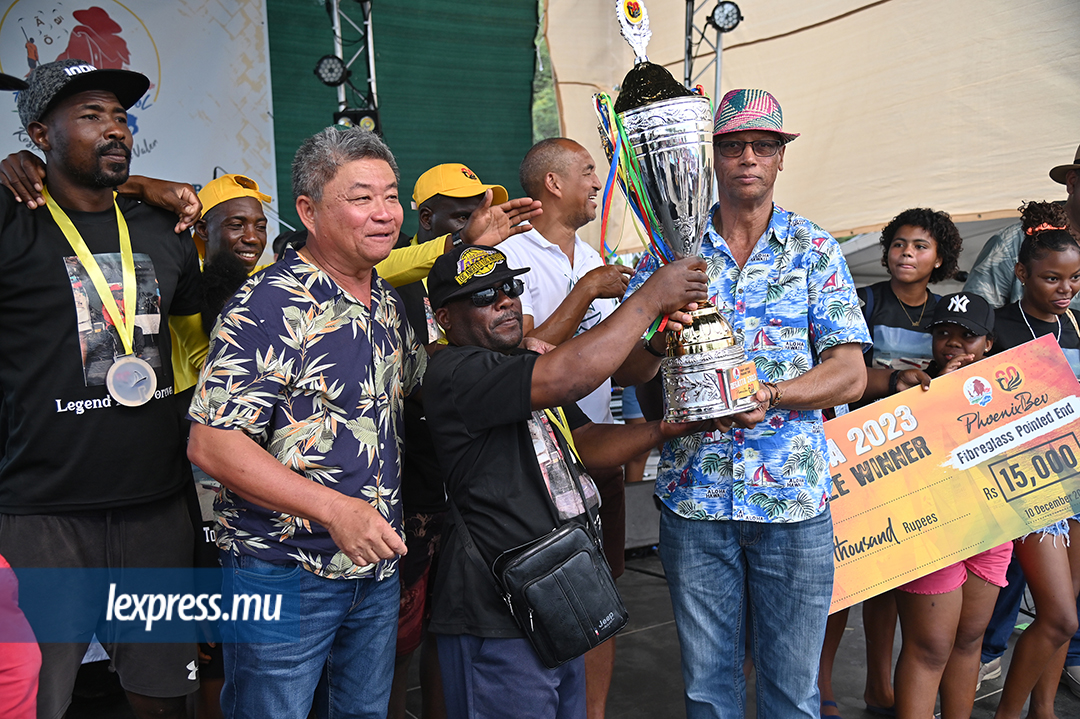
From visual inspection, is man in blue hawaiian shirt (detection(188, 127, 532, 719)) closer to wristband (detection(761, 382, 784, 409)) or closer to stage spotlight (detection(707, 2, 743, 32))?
wristband (detection(761, 382, 784, 409))

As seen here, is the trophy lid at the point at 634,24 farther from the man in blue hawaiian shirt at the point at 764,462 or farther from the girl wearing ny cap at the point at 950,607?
the girl wearing ny cap at the point at 950,607

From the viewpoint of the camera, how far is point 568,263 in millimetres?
3082

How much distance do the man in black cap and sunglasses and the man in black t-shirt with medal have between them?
89 cm

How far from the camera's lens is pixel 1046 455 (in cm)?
292

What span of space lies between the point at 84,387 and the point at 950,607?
9.36ft

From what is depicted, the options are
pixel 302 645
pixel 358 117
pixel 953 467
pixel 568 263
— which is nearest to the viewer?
pixel 302 645

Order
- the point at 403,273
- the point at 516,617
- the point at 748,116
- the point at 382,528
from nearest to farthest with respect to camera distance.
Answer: the point at 382,528 < the point at 516,617 < the point at 748,116 < the point at 403,273

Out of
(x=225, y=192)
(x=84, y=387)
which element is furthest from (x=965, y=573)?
(x=225, y=192)

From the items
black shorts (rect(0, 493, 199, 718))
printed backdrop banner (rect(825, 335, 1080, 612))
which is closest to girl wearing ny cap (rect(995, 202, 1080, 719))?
printed backdrop banner (rect(825, 335, 1080, 612))

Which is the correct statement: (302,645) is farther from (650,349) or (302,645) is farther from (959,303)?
(959,303)

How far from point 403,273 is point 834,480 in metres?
1.71

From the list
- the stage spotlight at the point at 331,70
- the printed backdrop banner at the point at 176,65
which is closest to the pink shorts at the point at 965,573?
the printed backdrop banner at the point at 176,65

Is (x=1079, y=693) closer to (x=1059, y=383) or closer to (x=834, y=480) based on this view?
(x=1059, y=383)

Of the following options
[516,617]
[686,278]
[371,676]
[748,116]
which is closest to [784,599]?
[516,617]
